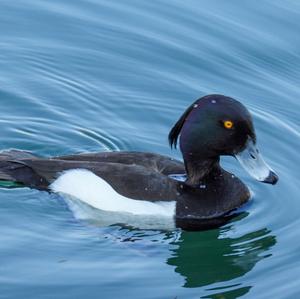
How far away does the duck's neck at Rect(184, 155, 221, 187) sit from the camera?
8.80 m

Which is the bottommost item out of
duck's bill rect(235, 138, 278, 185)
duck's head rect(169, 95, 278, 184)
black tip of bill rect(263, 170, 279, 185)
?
black tip of bill rect(263, 170, 279, 185)

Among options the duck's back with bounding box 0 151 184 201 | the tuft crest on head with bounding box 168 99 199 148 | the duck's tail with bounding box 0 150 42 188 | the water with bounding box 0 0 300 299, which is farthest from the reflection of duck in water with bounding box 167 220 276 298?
the duck's tail with bounding box 0 150 42 188

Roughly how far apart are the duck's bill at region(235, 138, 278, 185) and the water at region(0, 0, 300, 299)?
41 cm

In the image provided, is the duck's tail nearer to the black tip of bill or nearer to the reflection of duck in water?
the reflection of duck in water

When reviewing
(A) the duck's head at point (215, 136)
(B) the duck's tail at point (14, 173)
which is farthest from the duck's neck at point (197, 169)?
(B) the duck's tail at point (14, 173)

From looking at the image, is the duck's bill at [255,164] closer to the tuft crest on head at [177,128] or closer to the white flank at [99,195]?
the tuft crest on head at [177,128]

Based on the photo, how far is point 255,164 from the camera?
8.73 meters

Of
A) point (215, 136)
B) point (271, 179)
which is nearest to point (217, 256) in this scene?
point (271, 179)

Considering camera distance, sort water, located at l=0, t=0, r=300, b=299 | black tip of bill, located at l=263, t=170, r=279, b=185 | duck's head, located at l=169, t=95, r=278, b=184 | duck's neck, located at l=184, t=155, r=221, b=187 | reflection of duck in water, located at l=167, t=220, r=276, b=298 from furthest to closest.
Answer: duck's neck, located at l=184, t=155, r=221, b=187 < black tip of bill, located at l=263, t=170, r=279, b=185 < duck's head, located at l=169, t=95, r=278, b=184 < reflection of duck in water, located at l=167, t=220, r=276, b=298 < water, located at l=0, t=0, r=300, b=299

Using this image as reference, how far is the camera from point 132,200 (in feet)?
28.1

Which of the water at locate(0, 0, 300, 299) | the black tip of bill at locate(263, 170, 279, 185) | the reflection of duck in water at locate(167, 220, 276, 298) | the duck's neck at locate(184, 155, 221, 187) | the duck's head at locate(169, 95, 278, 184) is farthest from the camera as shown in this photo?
the duck's neck at locate(184, 155, 221, 187)

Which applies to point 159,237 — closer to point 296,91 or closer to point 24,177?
point 24,177

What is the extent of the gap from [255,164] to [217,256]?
879 mm

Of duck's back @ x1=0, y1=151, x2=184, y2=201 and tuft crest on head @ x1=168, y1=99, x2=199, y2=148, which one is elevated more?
tuft crest on head @ x1=168, y1=99, x2=199, y2=148
